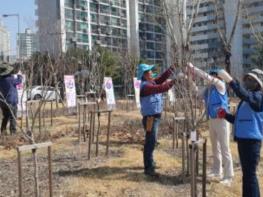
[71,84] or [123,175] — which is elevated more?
[71,84]

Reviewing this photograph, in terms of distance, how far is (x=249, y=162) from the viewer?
634 centimetres

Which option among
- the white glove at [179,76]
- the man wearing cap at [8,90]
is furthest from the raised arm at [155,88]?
the man wearing cap at [8,90]

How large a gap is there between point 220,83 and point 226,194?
1.44 meters

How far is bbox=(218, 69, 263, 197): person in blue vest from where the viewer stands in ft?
20.4

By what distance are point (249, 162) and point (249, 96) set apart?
0.79 m

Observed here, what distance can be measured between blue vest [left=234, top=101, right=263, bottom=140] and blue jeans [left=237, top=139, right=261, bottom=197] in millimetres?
70

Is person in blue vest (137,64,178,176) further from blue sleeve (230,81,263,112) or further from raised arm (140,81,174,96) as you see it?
blue sleeve (230,81,263,112)

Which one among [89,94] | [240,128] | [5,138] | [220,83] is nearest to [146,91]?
[220,83]

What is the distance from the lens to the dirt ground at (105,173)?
722 cm

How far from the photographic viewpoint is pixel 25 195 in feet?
22.5

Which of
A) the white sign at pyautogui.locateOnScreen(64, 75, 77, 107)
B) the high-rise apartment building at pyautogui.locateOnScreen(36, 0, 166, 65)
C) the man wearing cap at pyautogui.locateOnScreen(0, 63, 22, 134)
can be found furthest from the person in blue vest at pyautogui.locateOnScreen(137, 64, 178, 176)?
the high-rise apartment building at pyautogui.locateOnScreen(36, 0, 166, 65)

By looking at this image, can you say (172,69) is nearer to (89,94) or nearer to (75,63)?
(89,94)

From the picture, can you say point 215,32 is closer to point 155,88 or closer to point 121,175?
point 121,175

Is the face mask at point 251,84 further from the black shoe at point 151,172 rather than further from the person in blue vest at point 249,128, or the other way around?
the black shoe at point 151,172
